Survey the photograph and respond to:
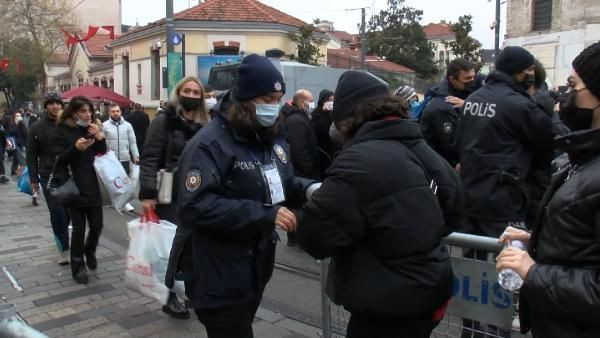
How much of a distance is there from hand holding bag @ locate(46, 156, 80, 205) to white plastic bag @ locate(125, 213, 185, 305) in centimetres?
167

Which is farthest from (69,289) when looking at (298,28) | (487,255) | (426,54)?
(426,54)

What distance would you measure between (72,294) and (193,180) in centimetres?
342

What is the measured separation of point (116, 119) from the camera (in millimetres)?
9867

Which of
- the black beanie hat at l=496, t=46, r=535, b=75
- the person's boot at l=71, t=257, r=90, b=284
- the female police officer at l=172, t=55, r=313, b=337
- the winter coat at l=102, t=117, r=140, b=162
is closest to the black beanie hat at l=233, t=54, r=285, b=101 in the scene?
the female police officer at l=172, t=55, r=313, b=337

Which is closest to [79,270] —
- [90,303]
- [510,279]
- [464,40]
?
[90,303]

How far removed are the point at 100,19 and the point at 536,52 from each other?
4783 cm

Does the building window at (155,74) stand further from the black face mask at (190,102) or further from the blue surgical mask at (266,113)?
the blue surgical mask at (266,113)

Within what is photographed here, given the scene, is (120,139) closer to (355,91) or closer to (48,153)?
(48,153)

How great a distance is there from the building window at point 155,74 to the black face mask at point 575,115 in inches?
1101

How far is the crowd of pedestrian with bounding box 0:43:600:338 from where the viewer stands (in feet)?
6.34

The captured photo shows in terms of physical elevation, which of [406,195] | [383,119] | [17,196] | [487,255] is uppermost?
[383,119]

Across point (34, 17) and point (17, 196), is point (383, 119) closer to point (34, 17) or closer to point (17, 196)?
point (17, 196)

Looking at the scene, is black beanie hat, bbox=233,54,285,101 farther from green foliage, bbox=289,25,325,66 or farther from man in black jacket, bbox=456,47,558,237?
green foliage, bbox=289,25,325,66

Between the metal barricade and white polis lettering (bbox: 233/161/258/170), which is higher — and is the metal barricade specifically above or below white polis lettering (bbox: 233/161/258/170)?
below
